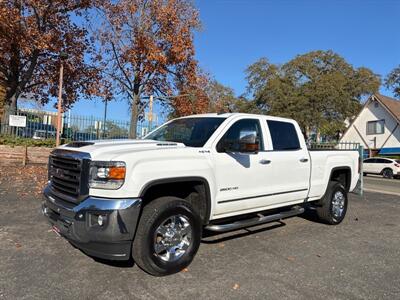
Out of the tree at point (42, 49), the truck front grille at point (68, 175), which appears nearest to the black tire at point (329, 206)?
the truck front grille at point (68, 175)

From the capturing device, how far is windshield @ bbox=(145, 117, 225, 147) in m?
5.41

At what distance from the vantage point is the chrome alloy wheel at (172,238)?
447cm

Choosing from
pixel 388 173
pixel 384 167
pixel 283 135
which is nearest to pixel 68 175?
pixel 283 135

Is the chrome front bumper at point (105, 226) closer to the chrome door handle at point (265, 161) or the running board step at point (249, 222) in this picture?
the running board step at point (249, 222)

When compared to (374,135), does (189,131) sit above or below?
below

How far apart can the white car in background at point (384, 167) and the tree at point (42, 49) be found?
20.6 metres

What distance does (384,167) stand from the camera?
28.0 m

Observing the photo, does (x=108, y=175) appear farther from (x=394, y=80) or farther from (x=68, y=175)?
(x=394, y=80)

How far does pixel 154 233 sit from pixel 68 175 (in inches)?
48.7

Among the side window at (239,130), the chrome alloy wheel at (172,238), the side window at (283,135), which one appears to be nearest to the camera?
the chrome alloy wheel at (172,238)

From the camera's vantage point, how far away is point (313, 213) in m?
8.43

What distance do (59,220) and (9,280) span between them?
0.80 meters

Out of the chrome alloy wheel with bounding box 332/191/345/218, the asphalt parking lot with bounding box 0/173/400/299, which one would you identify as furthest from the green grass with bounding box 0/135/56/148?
the chrome alloy wheel with bounding box 332/191/345/218

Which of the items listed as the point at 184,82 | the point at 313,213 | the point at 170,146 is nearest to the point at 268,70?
the point at 184,82
